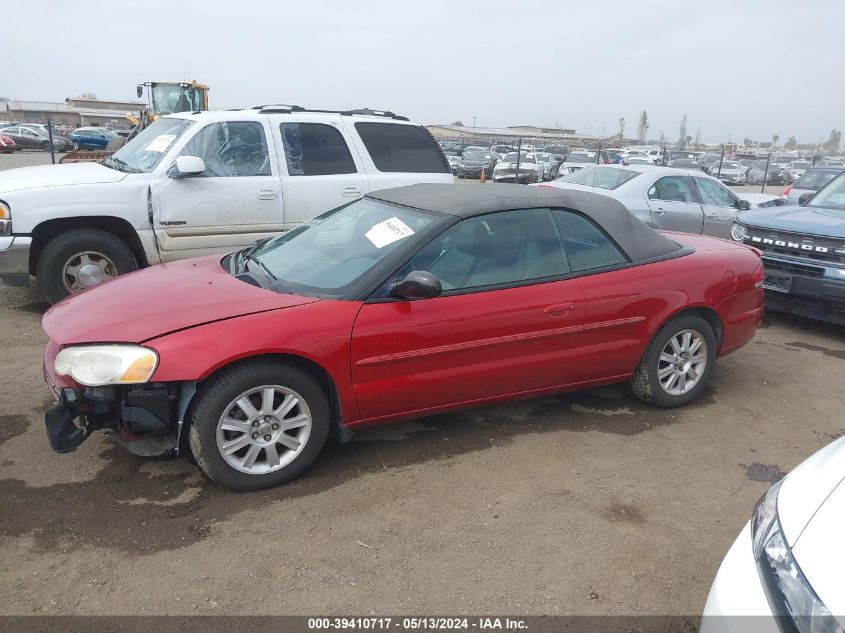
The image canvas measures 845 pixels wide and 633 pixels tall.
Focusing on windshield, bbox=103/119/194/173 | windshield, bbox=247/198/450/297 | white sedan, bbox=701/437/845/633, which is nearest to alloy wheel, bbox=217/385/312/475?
windshield, bbox=247/198/450/297

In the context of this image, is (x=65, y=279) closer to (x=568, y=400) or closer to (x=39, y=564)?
(x=39, y=564)

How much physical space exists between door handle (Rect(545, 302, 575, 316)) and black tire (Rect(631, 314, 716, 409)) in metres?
0.77

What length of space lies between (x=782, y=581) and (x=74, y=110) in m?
98.9

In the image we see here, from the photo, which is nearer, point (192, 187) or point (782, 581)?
point (782, 581)

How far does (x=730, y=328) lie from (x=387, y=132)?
13.9 ft

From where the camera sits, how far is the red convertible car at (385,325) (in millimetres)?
3123

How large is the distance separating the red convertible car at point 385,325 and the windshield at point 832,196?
334 cm

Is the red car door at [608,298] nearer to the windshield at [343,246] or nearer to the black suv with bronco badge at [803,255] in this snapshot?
the windshield at [343,246]

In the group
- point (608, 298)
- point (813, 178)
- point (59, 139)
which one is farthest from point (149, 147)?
point (59, 139)

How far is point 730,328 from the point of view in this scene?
15.2 feet

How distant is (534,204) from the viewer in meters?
4.11

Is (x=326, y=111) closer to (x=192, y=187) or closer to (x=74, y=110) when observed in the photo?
(x=192, y=187)

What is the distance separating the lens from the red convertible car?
3123 mm

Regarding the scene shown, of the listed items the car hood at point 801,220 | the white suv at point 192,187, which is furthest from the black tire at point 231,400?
the car hood at point 801,220
